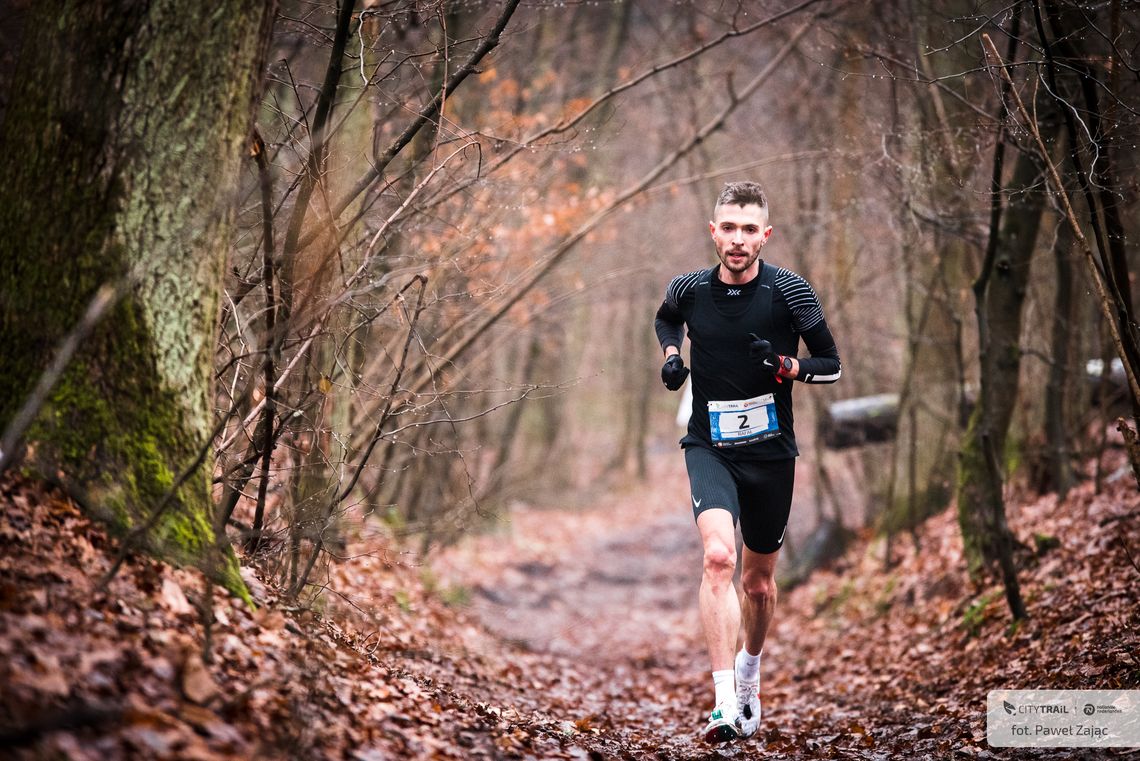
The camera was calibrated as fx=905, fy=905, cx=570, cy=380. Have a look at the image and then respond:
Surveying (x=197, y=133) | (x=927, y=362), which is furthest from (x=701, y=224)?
(x=197, y=133)

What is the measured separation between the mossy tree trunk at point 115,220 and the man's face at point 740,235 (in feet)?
8.31

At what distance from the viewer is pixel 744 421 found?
15.9 feet

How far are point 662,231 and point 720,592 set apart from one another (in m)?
12.7

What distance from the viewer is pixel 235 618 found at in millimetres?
3611

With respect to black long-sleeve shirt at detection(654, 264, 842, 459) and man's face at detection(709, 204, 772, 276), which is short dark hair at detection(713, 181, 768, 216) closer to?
man's face at detection(709, 204, 772, 276)

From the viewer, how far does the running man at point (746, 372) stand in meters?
4.79

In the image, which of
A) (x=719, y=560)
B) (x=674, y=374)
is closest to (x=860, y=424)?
(x=674, y=374)

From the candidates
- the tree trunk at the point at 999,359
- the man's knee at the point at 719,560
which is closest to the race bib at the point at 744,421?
the man's knee at the point at 719,560

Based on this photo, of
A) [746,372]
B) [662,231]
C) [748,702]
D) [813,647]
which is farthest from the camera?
[662,231]

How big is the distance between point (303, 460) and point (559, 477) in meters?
19.1

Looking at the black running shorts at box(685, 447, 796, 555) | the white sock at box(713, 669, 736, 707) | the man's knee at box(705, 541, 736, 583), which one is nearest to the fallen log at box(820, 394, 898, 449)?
the black running shorts at box(685, 447, 796, 555)

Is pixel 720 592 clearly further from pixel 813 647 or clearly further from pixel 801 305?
pixel 813 647

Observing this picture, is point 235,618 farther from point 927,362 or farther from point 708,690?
point 927,362

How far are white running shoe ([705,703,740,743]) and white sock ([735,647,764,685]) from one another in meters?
0.78
